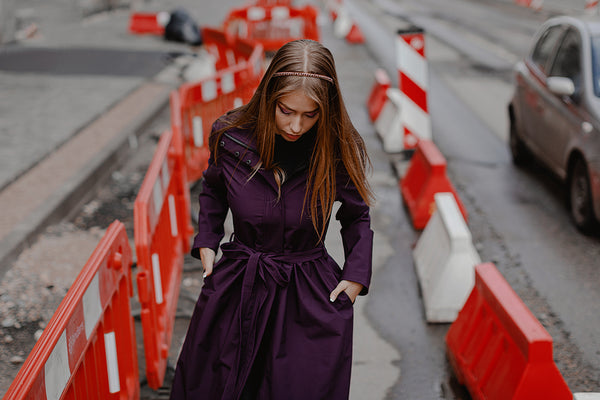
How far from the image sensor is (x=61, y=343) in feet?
8.00

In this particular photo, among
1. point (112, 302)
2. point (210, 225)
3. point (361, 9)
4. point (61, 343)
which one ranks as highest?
point (210, 225)

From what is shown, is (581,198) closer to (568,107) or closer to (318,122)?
(568,107)

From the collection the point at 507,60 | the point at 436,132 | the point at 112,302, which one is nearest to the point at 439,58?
the point at 507,60

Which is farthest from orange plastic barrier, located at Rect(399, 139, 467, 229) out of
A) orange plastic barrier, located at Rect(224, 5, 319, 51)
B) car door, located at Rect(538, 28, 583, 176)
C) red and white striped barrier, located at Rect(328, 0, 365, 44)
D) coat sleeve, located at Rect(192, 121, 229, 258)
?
red and white striped barrier, located at Rect(328, 0, 365, 44)

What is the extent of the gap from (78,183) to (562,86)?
4.76 m

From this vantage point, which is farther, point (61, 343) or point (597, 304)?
point (597, 304)

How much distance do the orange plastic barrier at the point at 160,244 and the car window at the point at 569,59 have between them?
3.88m

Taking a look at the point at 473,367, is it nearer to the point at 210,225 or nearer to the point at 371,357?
the point at 371,357

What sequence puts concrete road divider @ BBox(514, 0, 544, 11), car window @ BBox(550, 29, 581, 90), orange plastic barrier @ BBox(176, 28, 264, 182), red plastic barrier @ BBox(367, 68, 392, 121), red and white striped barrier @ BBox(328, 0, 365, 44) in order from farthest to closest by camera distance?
concrete road divider @ BBox(514, 0, 544, 11) → red and white striped barrier @ BBox(328, 0, 365, 44) → red plastic barrier @ BBox(367, 68, 392, 121) → orange plastic barrier @ BBox(176, 28, 264, 182) → car window @ BBox(550, 29, 581, 90)

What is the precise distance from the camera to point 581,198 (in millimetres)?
6531

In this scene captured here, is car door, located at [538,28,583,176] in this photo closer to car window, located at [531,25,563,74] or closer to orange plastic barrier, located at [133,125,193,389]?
car window, located at [531,25,563,74]

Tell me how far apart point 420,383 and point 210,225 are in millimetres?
1985

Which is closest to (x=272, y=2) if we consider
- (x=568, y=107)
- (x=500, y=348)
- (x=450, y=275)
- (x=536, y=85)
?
(x=536, y=85)

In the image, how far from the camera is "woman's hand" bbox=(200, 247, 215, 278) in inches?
115
